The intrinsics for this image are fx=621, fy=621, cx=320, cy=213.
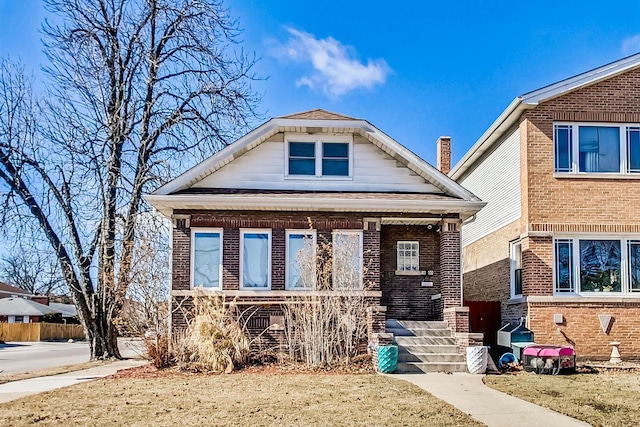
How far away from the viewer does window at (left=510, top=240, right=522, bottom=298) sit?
15.6 m

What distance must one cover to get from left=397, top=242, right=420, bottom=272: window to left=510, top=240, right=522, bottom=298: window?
2438mm

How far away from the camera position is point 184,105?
722 inches

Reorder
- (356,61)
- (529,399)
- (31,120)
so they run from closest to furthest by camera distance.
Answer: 1. (529,399)
2. (356,61)
3. (31,120)

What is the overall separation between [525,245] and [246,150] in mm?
7203

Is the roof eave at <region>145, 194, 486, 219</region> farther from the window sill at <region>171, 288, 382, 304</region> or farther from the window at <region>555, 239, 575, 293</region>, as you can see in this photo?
the window at <region>555, 239, 575, 293</region>

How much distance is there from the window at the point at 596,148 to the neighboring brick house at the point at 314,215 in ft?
8.45

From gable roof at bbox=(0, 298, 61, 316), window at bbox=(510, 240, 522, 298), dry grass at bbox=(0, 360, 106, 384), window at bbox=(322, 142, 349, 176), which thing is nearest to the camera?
dry grass at bbox=(0, 360, 106, 384)

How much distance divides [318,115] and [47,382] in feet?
28.4

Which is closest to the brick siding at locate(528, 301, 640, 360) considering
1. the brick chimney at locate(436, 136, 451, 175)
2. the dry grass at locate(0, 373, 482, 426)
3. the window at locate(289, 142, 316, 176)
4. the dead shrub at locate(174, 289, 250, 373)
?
the dry grass at locate(0, 373, 482, 426)

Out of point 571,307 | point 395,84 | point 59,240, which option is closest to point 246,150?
point 395,84

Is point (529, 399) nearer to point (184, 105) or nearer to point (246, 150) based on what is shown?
point (246, 150)

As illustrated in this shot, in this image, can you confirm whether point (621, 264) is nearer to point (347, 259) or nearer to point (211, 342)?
point (347, 259)

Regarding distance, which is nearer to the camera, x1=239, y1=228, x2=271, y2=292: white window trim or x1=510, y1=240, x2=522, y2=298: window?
x1=239, y1=228, x2=271, y2=292: white window trim

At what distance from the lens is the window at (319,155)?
51.5ft
